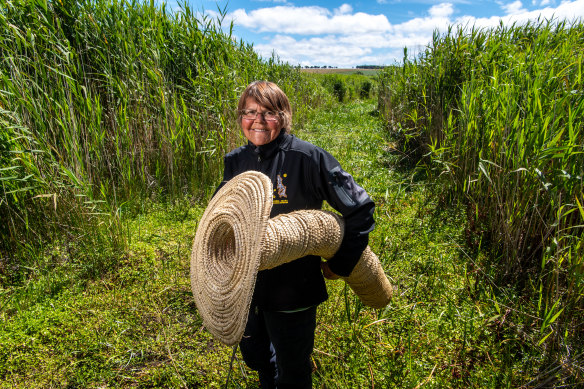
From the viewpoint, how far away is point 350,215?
1.40 m

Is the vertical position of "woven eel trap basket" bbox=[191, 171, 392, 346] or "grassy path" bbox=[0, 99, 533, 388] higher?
"woven eel trap basket" bbox=[191, 171, 392, 346]

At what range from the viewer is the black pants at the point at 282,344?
4.82 ft

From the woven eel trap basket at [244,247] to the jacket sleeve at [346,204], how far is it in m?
0.04

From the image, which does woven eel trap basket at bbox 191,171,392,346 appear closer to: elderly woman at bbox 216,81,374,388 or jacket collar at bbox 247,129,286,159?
elderly woman at bbox 216,81,374,388

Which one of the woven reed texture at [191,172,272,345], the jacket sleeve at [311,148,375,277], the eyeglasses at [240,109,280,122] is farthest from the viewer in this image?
the eyeglasses at [240,109,280,122]

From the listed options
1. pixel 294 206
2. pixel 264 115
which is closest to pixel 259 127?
pixel 264 115

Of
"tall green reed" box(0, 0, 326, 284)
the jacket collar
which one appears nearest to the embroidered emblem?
the jacket collar

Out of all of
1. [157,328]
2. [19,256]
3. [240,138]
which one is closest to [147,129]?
[240,138]

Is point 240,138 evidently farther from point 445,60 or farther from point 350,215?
point 350,215

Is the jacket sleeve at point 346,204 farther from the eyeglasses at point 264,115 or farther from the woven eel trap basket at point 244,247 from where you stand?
the eyeglasses at point 264,115

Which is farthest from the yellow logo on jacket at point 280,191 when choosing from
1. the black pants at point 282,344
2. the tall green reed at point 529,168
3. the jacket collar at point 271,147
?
the tall green reed at point 529,168

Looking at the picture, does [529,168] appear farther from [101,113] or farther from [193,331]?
[101,113]

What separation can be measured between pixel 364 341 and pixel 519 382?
88 cm

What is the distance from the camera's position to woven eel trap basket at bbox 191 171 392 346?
113cm
